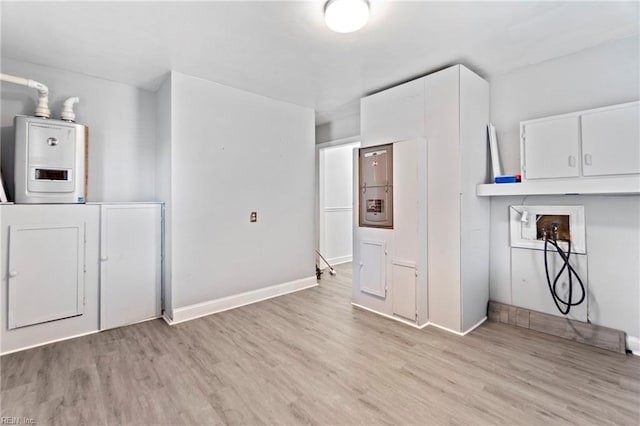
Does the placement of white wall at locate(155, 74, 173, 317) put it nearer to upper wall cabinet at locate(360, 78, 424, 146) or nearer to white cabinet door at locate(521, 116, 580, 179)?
upper wall cabinet at locate(360, 78, 424, 146)

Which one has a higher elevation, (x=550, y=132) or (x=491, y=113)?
(x=491, y=113)

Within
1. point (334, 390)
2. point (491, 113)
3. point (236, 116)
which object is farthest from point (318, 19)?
point (334, 390)

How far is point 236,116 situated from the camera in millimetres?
3539

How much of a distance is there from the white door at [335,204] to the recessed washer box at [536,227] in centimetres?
320

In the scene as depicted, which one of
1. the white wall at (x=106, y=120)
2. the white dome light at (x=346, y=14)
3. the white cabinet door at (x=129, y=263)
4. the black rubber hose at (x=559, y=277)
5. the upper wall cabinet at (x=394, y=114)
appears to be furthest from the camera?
the upper wall cabinet at (x=394, y=114)

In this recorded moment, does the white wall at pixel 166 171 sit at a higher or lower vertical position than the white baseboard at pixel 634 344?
higher

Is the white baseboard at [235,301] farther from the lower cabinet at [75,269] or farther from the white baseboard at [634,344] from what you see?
the white baseboard at [634,344]

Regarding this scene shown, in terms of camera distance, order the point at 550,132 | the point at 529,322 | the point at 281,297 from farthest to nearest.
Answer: the point at 281,297 < the point at 529,322 < the point at 550,132

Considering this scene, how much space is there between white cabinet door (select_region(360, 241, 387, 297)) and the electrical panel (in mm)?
257

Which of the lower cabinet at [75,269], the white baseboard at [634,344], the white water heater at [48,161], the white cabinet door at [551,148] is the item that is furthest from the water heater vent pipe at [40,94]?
the white baseboard at [634,344]

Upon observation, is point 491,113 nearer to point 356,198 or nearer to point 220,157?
point 356,198

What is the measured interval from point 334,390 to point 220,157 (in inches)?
106

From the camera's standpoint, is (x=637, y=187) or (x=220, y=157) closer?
(x=637, y=187)

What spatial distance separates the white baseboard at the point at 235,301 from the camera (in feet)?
10.2
